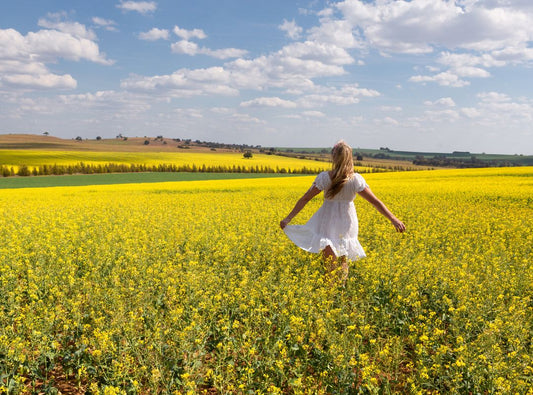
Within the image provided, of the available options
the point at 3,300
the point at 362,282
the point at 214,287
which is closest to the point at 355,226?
the point at 362,282

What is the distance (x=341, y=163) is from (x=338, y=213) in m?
0.92

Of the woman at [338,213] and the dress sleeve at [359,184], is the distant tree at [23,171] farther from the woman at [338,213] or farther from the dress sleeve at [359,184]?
the dress sleeve at [359,184]

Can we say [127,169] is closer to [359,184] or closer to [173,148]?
[173,148]

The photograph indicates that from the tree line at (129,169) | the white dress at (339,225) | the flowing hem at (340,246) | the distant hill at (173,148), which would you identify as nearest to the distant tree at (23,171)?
the tree line at (129,169)

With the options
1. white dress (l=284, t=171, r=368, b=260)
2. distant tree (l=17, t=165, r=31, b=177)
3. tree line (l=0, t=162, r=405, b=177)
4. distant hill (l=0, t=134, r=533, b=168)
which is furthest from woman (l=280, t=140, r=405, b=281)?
distant hill (l=0, t=134, r=533, b=168)

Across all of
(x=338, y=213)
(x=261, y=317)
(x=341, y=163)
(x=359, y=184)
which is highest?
(x=341, y=163)

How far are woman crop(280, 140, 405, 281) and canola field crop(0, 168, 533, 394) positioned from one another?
1.40 feet

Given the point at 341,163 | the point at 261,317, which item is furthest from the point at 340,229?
the point at 261,317

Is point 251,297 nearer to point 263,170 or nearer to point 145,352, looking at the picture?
point 145,352

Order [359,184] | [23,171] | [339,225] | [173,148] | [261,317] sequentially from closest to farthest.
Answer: [261,317]
[359,184]
[339,225]
[23,171]
[173,148]

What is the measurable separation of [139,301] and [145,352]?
4.41 ft

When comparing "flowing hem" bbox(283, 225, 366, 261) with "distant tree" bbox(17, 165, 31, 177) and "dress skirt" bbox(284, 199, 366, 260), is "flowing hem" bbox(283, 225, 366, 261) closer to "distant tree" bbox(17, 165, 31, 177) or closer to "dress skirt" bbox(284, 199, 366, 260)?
"dress skirt" bbox(284, 199, 366, 260)

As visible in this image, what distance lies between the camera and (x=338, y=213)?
582 centimetres

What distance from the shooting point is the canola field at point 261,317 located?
378 cm
